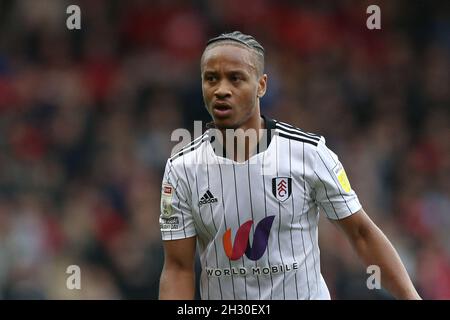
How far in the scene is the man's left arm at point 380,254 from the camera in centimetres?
431

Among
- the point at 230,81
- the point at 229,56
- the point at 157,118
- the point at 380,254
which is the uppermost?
the point at 157,118

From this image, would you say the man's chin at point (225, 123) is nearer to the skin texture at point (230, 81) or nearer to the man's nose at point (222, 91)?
the skin texture at point (230, 81)

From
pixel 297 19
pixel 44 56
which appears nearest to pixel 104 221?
pixel 44 56

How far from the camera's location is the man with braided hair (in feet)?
14.3

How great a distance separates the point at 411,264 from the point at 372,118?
244 cm

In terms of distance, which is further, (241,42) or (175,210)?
(175,210)

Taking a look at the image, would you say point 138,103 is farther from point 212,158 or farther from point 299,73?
point 212,158

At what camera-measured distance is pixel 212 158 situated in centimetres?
447

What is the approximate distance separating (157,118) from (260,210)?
627 cm

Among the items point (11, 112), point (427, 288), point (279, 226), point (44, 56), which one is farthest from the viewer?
point (44, 56)

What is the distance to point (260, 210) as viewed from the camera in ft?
14.4

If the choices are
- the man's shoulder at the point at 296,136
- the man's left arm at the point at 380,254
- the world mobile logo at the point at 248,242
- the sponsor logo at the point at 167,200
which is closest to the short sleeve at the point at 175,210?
the sponsor logo at the point at 167,200

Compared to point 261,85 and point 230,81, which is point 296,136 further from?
point 230,81

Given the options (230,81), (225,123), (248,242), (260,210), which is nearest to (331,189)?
(260,210)
